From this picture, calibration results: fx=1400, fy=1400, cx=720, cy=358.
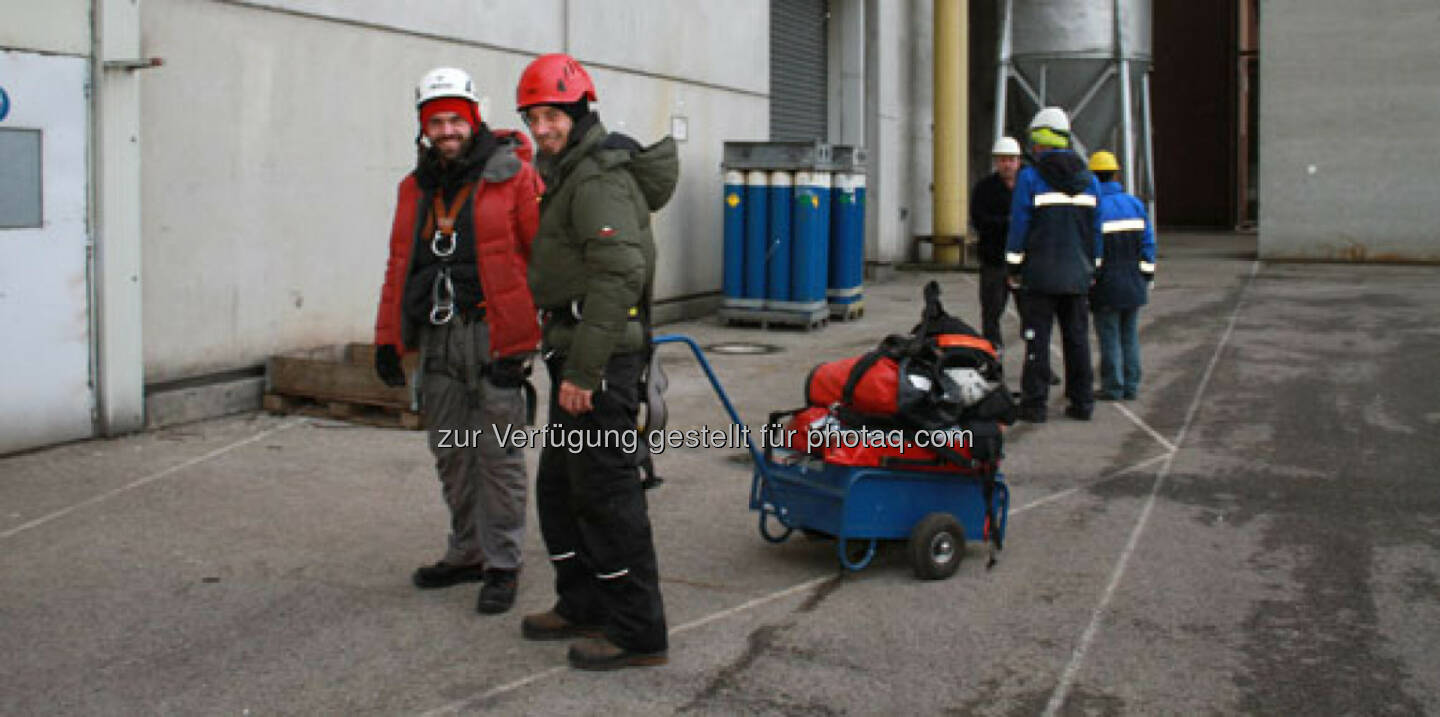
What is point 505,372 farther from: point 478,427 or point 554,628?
point 554,628

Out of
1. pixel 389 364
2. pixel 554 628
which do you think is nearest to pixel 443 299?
pixel 389 364

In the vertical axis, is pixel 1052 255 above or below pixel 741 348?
above

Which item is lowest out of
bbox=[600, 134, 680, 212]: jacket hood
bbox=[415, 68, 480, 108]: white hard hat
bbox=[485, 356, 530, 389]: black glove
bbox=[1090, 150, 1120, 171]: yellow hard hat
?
bbox=[485, 356, 530, 389]: black glove

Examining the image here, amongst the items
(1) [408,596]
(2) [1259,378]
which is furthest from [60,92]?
(2) [1259,378]

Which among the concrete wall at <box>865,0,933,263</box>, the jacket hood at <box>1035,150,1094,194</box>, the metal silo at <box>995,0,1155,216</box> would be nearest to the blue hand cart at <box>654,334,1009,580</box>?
the jacket hood at <box>1035,150,1094,194</box>

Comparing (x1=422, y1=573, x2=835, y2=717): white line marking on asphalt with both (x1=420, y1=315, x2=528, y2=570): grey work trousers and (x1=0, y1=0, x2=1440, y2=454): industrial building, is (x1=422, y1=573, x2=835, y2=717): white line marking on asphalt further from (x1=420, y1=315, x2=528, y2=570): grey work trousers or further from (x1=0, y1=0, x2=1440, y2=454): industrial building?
(x1=0, y1=0, x2=1440, y2=454): industrial building

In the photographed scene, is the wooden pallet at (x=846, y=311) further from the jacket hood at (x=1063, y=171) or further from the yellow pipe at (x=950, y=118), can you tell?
the yellow pipe at (x=950, y=118)

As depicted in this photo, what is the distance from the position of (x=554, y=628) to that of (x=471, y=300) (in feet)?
4.10

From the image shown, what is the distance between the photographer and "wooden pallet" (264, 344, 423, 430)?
8.56 meters

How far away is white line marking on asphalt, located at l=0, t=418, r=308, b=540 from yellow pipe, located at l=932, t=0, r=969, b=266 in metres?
14.3

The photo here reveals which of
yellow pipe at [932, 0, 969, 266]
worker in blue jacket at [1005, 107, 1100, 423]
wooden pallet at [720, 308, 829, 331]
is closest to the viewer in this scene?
worker in blue jacket at [1005, 107, 1100, 423]

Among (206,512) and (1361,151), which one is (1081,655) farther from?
(1361,151)

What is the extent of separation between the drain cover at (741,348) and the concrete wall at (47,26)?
612 cm

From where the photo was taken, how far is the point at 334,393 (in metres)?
8.73
